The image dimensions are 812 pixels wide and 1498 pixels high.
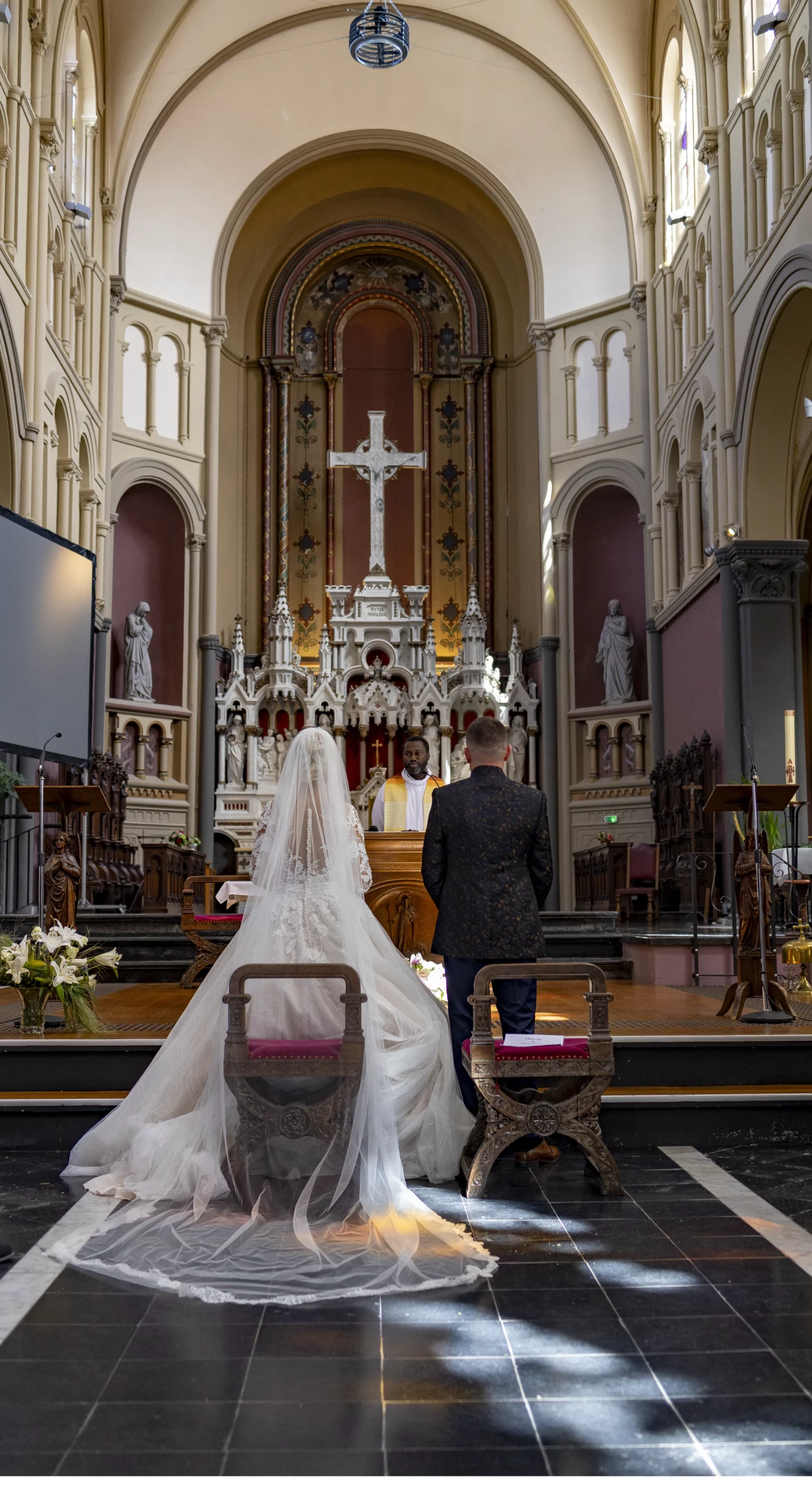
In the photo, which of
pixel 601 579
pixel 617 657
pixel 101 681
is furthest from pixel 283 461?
pixel 617 657

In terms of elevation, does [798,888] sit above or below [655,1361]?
above

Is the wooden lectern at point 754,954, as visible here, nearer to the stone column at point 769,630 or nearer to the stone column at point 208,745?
the stone column at point 769,630

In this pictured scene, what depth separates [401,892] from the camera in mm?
8562

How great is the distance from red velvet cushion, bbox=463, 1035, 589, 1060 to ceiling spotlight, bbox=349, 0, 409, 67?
40.6 feet

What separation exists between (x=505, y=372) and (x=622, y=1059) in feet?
52.7

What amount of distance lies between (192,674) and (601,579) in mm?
5896

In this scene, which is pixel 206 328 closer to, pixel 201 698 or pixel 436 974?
pixel 201 698

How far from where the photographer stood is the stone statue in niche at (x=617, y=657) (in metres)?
17.5

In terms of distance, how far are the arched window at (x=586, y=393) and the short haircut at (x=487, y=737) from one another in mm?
14227

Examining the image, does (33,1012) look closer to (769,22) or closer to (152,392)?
(769,22)

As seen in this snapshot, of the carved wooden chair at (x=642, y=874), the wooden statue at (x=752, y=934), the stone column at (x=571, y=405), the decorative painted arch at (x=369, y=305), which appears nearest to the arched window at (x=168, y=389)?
the decorative painted arch at (x=369, y=305)

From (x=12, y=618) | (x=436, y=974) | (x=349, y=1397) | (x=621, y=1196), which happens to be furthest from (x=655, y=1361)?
(x=12, y=618)

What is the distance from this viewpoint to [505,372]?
66.4 feet

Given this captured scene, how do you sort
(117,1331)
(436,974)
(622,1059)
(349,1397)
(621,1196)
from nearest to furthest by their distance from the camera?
1. (349,1397)
2. (117,1331)
3. (621,1196)
4. (622,1059)
5. (436,974)
